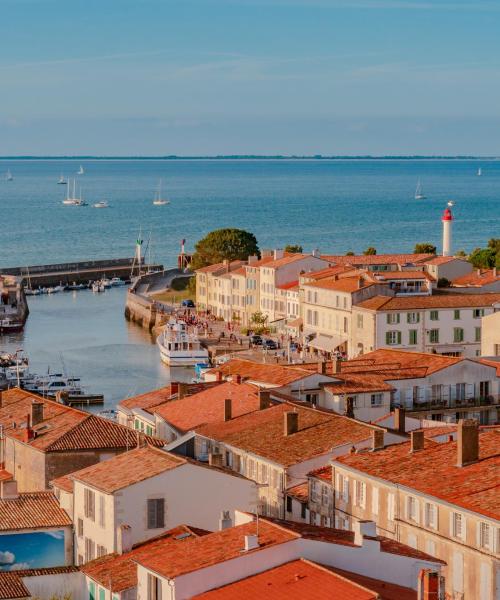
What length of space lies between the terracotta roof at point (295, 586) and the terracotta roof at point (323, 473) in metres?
9.27

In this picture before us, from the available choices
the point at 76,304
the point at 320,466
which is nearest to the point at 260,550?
the point at 320,466

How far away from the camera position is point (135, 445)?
97.6 feet

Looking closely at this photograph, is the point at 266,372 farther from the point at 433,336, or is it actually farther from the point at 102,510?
the point at 433,336

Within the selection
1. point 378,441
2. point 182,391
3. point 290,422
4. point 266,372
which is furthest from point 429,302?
point 378,441

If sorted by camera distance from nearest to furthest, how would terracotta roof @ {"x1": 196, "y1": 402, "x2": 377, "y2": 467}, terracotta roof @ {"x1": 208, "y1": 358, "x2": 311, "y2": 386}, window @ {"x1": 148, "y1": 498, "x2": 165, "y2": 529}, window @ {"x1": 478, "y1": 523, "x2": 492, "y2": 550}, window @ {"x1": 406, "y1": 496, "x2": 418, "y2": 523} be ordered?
window @ {"x1": 478, "y1": 523, "x2": 492, "y2": 550} < window @ {"x1": 148, "y1": 498, "x2": 165, "y2": 529} < window @ {"x1": 406, "y1": 496, "x2": 418, "y2": 523} < terracotta roof @ {"x1": 196, "y1": 402, "x2": 377, "y2": 467} < terracotta roof @ {"x1": 208, "y1": 358, "x2": 311, "y2": 386}

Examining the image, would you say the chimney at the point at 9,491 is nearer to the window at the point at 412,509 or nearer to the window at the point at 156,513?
the window at the point at 156,513

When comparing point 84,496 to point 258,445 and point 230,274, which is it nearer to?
point 258,445

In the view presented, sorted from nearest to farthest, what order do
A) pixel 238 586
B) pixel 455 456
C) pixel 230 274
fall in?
1. pixel 238 586
2. pixel 455 456
3. pixel 230 274

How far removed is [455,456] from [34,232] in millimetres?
159707

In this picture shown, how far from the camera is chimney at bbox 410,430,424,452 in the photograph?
1104 inches

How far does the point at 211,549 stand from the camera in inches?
792

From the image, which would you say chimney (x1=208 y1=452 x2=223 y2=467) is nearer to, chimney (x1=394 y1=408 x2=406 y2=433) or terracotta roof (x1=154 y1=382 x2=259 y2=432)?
terracotta roof (x1=154 y1=382 x2=259 y2=432)

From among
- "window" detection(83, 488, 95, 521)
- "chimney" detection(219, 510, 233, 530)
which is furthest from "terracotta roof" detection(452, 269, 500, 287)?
"chimney" detection(219, 510, 233, 530)

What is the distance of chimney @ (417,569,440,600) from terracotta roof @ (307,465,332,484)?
10.3m
